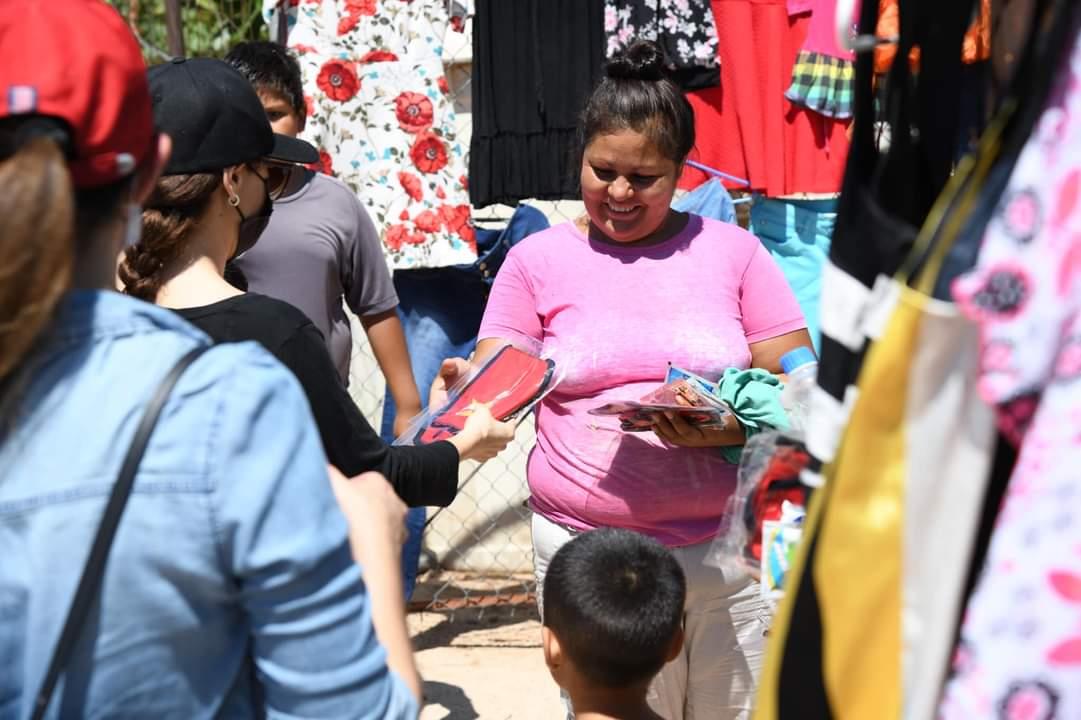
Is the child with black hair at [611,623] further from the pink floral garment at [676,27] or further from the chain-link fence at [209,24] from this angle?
the chain-link fence at [209,24]

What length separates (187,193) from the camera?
192cm

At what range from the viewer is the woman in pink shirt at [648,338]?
280cm

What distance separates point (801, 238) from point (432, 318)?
1382 mm

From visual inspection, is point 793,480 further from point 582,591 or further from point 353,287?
point 353,287

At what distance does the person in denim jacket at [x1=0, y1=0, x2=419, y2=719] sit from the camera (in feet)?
3.76

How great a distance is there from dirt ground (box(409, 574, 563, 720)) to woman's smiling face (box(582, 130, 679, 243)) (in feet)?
6.64

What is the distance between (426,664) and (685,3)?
103 inches

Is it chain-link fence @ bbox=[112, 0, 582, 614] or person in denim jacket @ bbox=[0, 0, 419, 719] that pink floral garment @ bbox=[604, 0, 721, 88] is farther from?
person in denim jacket @ bbox=[0, 0, 419, 719]

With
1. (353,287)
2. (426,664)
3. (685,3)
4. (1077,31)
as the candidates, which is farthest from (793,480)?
(426,664)

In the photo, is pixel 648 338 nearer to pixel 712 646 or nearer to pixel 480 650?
pixel 712 646

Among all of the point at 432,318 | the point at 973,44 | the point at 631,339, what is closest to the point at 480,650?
the point at 432,318

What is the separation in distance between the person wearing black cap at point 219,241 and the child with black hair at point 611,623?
1.60 feet

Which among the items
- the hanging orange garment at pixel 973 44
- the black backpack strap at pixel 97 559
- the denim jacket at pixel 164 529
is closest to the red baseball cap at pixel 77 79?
the denim jacket at pixel 164 529

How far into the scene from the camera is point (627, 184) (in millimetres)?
2885
